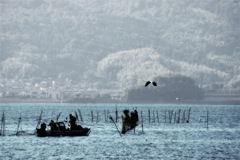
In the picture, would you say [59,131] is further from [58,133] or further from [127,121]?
[127,121]

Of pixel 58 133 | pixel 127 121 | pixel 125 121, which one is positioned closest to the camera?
pixel 58 133

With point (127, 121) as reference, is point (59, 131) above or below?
below

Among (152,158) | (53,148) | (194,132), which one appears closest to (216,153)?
(152,158)

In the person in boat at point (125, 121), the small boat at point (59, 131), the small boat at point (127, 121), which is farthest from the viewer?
the small boat at point (127, 121)

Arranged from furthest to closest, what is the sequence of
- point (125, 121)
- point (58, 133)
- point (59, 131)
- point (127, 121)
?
point (127, 121), point (125, 121), point (58, 133), point (59, 131)

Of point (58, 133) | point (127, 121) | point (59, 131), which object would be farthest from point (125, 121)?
point (59, 131)

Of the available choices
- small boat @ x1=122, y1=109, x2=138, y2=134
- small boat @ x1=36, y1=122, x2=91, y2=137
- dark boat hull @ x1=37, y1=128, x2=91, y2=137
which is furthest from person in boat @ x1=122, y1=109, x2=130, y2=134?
small boat @ x1=36, y1=122, x2=91, y2=137

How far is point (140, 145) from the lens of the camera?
3634 inches

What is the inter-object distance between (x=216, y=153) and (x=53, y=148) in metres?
23.3

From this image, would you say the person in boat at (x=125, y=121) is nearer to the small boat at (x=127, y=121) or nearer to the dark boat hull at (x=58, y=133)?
the small boat at (x=127, y=121)

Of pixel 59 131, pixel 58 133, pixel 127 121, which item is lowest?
pixel 58 133

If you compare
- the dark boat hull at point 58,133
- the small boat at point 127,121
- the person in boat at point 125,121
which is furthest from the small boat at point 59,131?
the small boat at point 127,121

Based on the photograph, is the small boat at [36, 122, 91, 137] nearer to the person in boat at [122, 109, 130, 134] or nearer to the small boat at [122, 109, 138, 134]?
the person in boat at [122, 109, 130, 134]

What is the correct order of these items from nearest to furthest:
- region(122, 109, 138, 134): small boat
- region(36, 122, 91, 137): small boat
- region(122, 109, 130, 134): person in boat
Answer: region(36, 122, 91, 137): small boat < region(122, 109, 130, 134): person in boat < region(122, 109, 138, 134): small boat
